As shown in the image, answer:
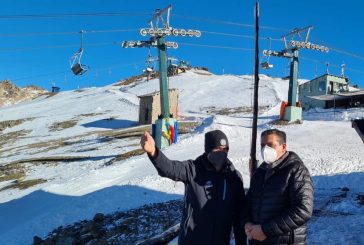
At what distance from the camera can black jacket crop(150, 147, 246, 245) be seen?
5.29 metres

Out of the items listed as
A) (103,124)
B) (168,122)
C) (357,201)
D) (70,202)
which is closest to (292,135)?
(168,122)

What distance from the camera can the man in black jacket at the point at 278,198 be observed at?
4785 mm

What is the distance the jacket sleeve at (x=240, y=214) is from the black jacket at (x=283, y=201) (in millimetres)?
180

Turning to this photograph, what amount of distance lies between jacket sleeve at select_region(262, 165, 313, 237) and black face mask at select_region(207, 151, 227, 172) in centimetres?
81

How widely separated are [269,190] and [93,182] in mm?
15903

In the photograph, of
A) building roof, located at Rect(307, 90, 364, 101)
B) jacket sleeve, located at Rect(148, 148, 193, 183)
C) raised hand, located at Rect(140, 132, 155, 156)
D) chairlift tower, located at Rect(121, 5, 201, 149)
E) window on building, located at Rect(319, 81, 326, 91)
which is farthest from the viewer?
window on building, located at Rect(319, 81, 326, 91)

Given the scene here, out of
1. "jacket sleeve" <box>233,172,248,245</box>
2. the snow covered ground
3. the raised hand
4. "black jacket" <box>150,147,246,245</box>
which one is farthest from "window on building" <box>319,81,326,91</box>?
the raised hand

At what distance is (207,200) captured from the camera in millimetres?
5309

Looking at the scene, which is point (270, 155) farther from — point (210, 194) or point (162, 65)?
point (162, 65)

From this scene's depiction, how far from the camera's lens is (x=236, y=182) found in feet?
17.7

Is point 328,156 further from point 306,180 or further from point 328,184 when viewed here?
point 306,180

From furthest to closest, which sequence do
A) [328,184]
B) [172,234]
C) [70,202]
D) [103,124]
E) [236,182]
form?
[103,124]
[70,202]
[328,184]
[172,234]
[236,182]

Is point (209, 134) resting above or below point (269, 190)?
above

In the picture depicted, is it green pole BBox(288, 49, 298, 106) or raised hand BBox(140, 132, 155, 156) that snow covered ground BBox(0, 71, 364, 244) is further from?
raised hand BBox(140, 132, 155, 156)
